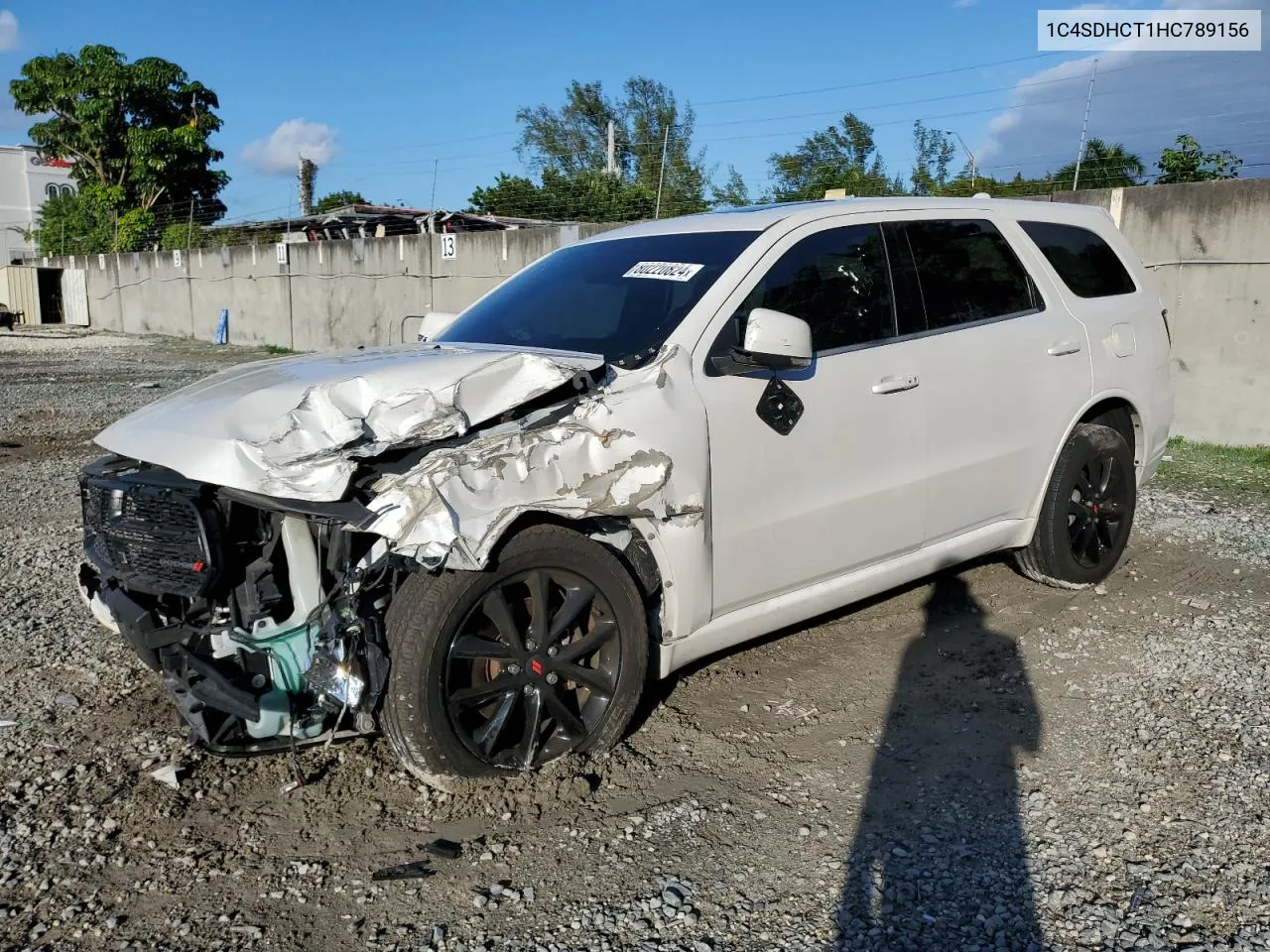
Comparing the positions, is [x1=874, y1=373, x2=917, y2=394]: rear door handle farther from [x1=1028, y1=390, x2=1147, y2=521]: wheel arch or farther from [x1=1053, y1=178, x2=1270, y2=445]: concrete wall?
[x1=1053, y1=178, x2=1270, y2=445]: concrete wall

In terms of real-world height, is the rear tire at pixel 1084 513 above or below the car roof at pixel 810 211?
below

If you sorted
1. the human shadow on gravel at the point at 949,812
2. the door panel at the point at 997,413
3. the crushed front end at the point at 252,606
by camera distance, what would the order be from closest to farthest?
the human shadow on gravel at the point at 949,812, the crushed front end at the point at 252,606, the door panel at the point at 997,413

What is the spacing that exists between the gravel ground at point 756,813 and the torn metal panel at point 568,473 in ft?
2.93

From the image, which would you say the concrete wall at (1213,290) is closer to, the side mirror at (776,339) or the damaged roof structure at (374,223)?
the side mirror at (776,339)

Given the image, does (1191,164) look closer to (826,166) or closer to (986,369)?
(826,166)

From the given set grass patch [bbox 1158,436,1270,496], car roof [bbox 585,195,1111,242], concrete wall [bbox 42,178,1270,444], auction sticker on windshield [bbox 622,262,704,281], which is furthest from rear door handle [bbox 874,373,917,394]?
grass patch [bbox 1158,436,1270,496]

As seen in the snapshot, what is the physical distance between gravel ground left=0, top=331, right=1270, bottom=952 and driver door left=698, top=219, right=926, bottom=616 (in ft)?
1.98

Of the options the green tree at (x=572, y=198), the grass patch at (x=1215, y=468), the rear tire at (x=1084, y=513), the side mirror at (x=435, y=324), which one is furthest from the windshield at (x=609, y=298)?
the green tree at (x=572, y=198)

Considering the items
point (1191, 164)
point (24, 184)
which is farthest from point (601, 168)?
point (24, 184)

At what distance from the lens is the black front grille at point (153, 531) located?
312cm

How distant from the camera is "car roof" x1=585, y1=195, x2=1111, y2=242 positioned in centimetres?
407

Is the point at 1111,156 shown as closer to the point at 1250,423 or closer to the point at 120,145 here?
the point at 1250,423

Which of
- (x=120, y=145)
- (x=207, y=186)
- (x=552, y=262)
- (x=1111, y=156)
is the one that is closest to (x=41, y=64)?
(x=120, y=145)

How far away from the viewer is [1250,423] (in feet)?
29.8
